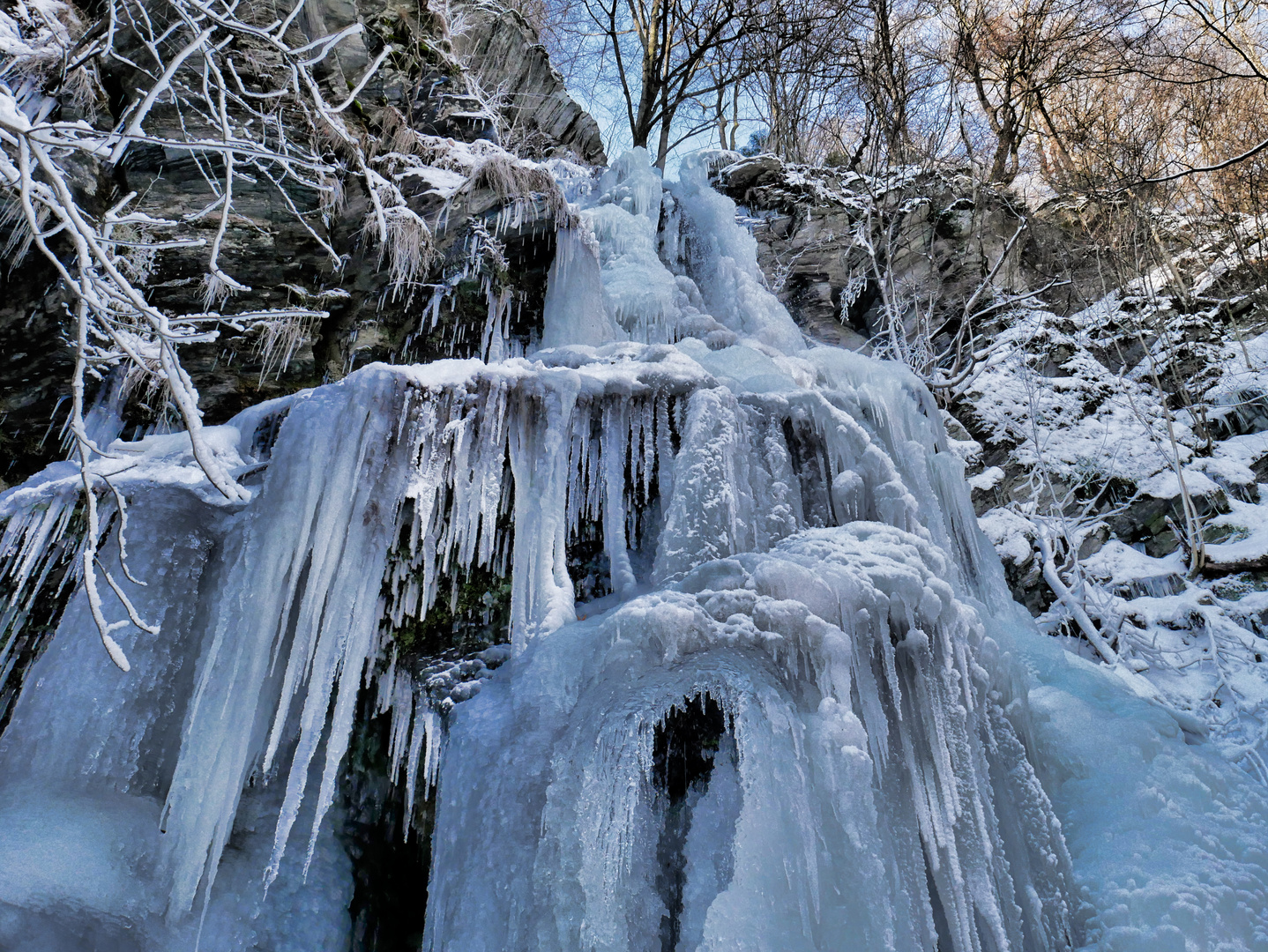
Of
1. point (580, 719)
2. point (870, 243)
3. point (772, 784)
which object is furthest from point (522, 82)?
point (772, 784)

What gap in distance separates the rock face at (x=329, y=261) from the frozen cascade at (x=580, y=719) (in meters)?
1.64

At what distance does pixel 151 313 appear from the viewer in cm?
148

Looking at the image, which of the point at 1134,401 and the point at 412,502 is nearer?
the point at 412,502

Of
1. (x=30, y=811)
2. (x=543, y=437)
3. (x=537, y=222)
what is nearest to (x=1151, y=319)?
(x=537, y=222)

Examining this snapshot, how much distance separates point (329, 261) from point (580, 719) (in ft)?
14.1

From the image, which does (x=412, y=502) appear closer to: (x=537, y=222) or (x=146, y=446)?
(x=146, y=446)

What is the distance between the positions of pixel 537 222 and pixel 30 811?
4719mm

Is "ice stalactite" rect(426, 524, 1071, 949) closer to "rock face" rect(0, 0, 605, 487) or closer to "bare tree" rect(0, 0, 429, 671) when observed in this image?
"bare tree" rect(0, 0, 429, 671)

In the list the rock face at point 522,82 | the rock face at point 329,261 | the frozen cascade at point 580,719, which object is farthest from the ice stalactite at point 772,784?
the rock face at point 522,82

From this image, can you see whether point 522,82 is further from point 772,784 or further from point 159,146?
point 772,784

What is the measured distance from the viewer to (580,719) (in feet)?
8.17

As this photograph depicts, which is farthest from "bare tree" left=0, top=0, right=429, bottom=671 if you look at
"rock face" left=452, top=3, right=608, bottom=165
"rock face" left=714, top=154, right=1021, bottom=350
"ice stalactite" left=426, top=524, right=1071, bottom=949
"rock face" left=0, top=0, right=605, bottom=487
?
"rock face" left=714, top=154, right=1021, bottom=350

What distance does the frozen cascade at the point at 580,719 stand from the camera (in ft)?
7.52

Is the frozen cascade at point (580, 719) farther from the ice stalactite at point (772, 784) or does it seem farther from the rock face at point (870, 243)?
the rock face at point (870, 243)
